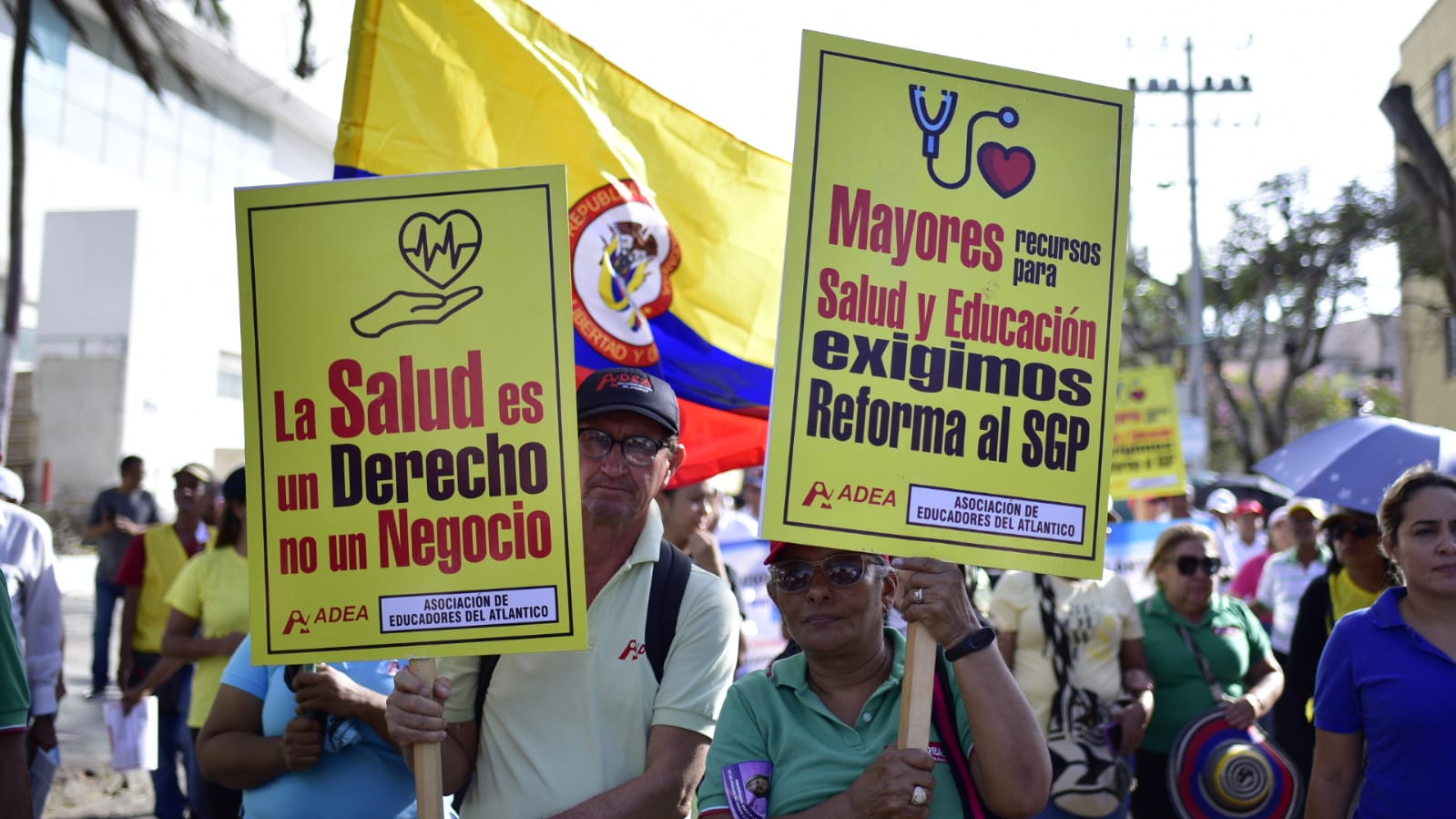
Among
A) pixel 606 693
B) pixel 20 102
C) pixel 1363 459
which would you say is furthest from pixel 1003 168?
pixel 20 102

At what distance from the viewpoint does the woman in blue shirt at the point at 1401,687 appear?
3.29 meters

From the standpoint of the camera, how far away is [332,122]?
4194 cm

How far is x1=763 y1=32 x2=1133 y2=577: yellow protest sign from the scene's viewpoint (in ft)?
9.40

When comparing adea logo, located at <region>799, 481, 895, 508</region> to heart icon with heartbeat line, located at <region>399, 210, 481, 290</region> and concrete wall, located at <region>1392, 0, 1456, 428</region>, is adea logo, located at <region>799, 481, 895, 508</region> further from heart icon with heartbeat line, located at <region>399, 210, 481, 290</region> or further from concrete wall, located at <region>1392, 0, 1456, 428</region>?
concrete wall, located at <region>1392, 0, 1456, 428</region>

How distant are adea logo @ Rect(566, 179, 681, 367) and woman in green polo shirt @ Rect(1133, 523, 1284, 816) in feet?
9.17

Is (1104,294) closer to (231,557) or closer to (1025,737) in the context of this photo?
(1025,737)

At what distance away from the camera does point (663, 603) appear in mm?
3207

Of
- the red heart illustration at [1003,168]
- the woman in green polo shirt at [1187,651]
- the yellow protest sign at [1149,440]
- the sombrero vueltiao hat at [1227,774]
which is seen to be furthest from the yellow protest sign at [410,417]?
the yellow protest sign at [1149,440]

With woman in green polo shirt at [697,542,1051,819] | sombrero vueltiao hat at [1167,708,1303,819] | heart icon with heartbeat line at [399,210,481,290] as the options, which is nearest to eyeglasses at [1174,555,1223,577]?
sombrero vueltiao hat at [1167,708,1303,819]

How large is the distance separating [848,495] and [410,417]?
3.34ft

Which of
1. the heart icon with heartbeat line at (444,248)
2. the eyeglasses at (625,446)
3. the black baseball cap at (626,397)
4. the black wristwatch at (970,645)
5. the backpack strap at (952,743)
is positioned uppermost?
the heart icon with heartbeat line at (444,248)

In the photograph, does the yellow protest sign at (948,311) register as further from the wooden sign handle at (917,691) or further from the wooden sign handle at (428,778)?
the wooden sign handle at (428,778)

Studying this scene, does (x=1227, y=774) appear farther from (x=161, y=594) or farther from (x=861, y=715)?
(x=161, y=594)

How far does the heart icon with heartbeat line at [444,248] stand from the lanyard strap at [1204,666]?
14.1 feet
